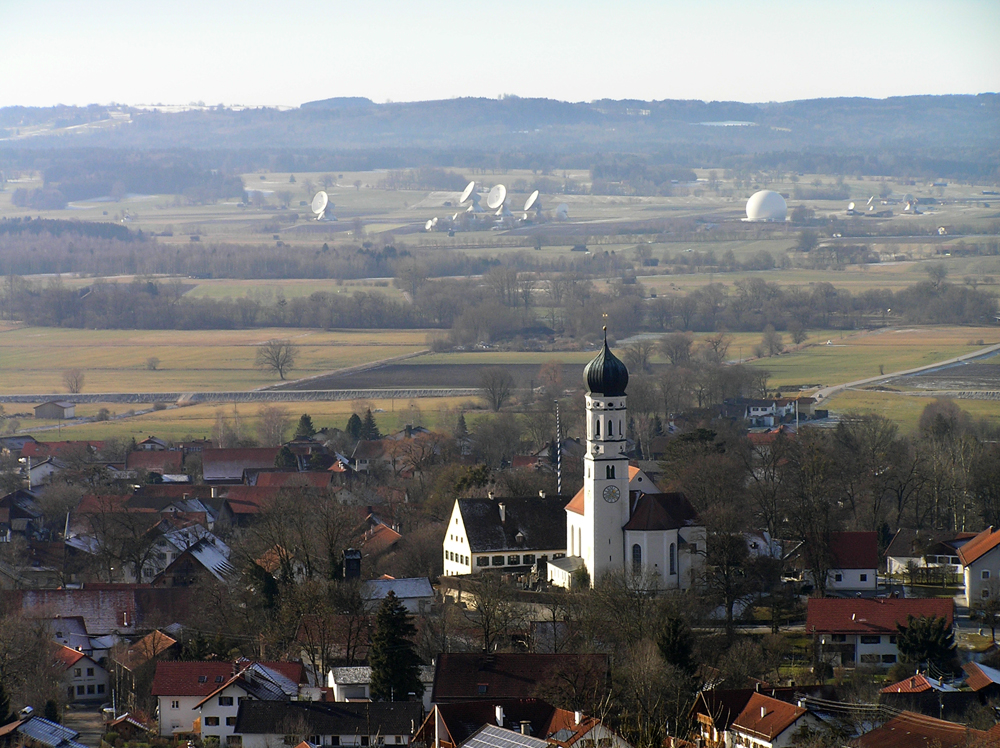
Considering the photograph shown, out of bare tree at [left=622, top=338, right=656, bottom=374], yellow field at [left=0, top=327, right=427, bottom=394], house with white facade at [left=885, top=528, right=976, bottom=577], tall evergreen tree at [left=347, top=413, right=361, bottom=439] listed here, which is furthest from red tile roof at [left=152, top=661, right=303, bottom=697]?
yellow field at [left=0, top=327, right=427, bottom=394]

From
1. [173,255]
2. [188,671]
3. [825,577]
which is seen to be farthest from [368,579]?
[173,255]

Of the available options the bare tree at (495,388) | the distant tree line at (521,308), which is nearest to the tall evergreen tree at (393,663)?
the bare tree at (495,388)

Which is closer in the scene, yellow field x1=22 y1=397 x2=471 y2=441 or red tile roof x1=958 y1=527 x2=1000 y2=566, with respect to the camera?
red tile roof x1=958 y1=527 x2=1000 y2=566

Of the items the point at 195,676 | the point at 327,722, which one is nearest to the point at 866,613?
the point at 327,722

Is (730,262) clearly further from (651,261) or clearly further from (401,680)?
(401,680)

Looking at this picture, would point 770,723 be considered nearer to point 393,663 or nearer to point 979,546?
point 393,663

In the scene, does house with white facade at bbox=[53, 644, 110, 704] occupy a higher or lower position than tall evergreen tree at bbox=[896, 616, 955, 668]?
lower

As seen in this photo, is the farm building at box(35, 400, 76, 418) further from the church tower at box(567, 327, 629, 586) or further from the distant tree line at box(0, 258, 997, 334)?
the church tower at box(567, 327, 629, 586)
